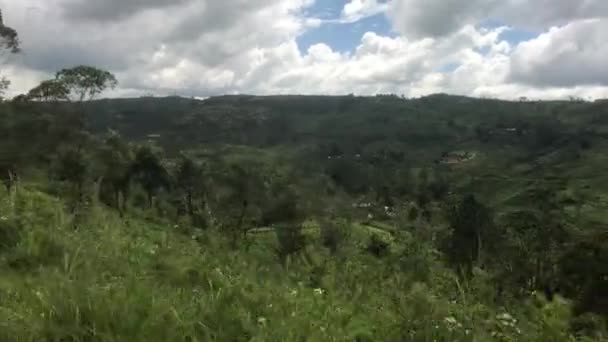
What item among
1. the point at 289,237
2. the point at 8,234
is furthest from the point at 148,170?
the point at 8,234

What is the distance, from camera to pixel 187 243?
7871 millimetres

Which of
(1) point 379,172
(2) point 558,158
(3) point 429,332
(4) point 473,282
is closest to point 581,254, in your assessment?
(4) point 473,282

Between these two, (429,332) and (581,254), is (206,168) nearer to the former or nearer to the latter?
(581,254)

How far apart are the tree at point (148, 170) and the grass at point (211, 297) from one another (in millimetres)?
62128

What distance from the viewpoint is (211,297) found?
201 inches

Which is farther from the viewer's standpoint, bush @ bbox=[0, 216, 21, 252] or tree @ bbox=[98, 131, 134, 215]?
Answer: tree @ bbox=[98, 131, 134, 215]

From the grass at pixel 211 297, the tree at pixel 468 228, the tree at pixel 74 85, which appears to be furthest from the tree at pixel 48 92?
the grass at pixel 211 297

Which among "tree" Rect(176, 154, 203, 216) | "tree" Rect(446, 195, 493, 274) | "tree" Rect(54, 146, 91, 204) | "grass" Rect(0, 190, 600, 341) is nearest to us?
"grass" Rect(0, 190, 600, 341)

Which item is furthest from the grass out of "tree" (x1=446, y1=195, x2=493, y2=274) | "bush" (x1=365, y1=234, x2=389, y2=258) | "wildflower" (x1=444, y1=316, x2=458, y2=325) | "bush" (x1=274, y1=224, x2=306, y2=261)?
"tree" (x1=446, y1=195, x2=493, y2=274)

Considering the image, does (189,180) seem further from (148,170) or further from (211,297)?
(211,297)

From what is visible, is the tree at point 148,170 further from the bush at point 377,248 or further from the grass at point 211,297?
the grass at point 211,297

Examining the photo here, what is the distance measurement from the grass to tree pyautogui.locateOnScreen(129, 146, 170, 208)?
62.1 meters

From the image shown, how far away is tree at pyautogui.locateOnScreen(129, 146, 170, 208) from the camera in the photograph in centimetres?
6862

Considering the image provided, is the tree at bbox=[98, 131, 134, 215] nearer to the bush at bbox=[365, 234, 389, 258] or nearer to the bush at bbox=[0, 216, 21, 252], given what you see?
the bush at bbox=[365, 234, 389, 258]
